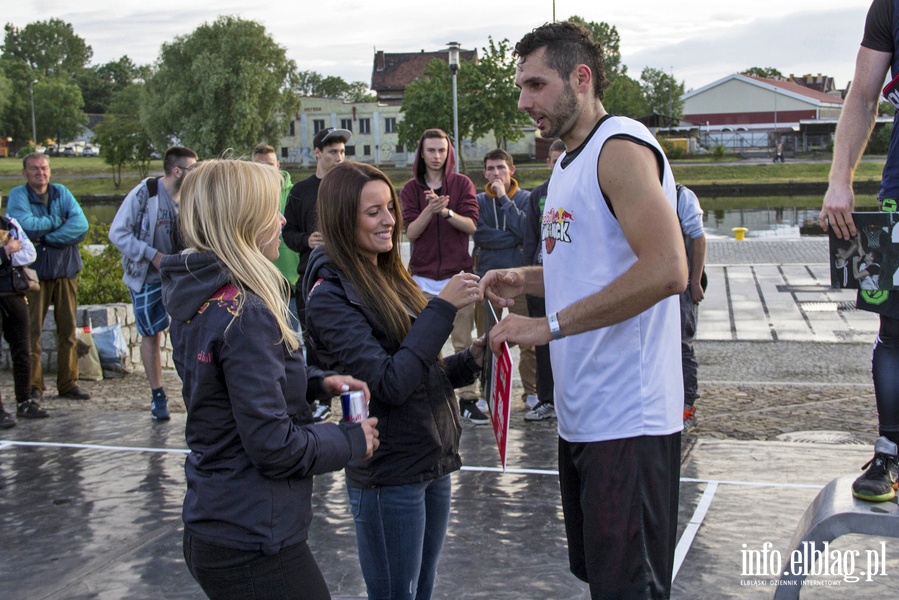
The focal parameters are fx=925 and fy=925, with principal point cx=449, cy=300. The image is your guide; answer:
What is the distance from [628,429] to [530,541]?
6.78 ft

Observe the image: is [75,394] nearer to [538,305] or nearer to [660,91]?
[538,305]

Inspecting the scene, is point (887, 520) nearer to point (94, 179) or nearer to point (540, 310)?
point (540, 310)

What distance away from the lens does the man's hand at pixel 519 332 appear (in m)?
2.74

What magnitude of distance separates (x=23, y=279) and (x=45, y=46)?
164 m

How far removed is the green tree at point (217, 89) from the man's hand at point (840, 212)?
202 ft

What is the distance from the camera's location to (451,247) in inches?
284

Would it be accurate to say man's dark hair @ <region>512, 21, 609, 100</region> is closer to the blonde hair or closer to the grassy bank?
the blonde hair

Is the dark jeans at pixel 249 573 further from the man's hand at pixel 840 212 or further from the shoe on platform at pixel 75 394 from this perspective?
the shoe on platform at pixel 75 394

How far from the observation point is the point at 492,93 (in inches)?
1987

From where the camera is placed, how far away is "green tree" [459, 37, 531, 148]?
50.0m

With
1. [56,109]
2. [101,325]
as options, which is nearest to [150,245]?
[101,325]

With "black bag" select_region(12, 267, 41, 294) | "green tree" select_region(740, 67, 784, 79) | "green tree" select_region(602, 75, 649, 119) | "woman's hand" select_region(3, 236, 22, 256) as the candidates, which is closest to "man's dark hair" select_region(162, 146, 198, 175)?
"woman's hand" select_region(3, 236, 22, 256)

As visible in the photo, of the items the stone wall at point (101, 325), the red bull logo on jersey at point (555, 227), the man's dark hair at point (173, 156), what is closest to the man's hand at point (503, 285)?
the red bull logo on jersey at point (555, 227)

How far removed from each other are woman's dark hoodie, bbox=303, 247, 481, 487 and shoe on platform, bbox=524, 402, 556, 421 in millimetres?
3924
